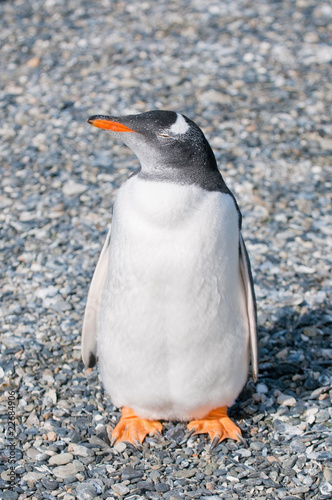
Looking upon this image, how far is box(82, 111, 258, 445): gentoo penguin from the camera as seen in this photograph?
3062mm

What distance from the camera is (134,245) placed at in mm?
3145

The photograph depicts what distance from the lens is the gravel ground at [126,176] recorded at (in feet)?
11.1

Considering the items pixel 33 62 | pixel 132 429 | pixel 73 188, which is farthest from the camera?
pixel 33 62

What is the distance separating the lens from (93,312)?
146 inches

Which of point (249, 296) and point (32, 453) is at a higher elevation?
point (249, 296)

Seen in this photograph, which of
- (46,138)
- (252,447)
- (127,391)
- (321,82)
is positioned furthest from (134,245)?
(321,82)

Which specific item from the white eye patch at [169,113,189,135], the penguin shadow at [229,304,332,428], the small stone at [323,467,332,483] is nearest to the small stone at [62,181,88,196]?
the penguin shadow at [229,304,332,428]

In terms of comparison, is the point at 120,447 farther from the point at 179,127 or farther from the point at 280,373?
the point at 179,127

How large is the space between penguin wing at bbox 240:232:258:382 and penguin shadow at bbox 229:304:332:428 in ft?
1.10

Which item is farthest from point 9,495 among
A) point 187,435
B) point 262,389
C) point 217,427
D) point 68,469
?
point 262,389

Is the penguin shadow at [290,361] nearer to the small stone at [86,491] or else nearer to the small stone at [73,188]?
the small stone at [86,491]

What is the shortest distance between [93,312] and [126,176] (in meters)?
2.29

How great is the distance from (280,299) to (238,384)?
3.84 ft

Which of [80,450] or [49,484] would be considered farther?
[80,450]
